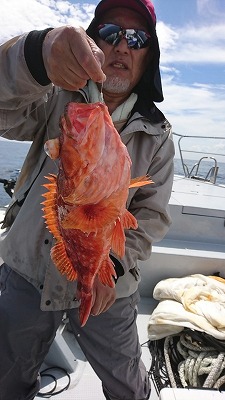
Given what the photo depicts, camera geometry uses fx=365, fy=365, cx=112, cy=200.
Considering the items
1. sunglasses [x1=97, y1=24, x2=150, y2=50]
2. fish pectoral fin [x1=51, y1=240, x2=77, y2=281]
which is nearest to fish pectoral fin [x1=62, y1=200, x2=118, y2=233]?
fish pectoral fin [x1=51, y1=240, x2=77, y2=281]

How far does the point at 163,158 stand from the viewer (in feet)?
8.68

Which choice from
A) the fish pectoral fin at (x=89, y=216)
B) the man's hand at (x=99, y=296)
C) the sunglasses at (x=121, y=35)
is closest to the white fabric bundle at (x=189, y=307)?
the man's hand at (x=99, y=296)

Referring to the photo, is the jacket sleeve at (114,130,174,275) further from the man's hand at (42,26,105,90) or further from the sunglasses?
the man's hand at (42,26,105,90)

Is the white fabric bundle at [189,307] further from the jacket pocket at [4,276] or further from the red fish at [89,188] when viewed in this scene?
the red fish at [89,188]

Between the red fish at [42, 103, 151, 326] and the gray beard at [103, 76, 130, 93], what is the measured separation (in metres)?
1.09

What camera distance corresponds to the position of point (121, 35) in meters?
2.47

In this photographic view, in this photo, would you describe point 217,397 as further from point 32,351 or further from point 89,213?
point 89,213

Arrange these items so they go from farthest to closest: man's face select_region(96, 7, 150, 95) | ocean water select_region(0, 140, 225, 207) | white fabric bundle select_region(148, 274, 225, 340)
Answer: ocean water select_region(0, 140, 225, 207)
white fabric bundle select_region(148, 274, 225, 340)
man's face select_region(96, 7, 150, 95)

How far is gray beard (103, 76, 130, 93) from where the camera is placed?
2.53 m

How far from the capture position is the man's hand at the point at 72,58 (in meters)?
1.32

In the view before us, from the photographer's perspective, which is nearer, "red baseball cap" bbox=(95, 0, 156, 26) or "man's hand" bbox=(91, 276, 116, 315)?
"man's hand" bbox=(91, 276, 116, 315)

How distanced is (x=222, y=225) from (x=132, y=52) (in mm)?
3440

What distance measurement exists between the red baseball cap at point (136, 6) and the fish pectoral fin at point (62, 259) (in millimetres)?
1681

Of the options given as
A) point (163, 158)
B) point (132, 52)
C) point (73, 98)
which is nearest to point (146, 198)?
point (163, 158)
